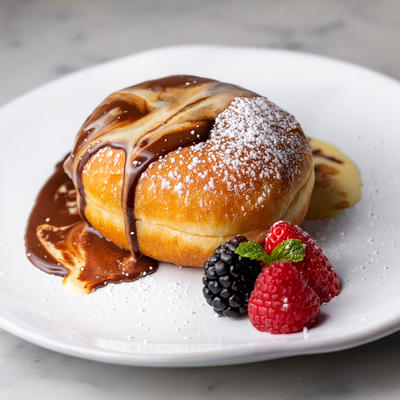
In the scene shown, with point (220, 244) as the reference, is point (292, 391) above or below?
below

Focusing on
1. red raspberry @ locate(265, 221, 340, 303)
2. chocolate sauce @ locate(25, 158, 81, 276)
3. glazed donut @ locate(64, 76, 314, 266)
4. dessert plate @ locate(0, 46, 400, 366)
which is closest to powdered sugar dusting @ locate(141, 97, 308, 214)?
glazed donut @ locate(64, 76, 314, 266)

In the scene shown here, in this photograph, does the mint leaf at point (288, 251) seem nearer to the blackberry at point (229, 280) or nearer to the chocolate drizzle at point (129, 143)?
the blackberry at point (229, 280)

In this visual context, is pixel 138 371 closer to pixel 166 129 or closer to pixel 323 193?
pixel 166 129

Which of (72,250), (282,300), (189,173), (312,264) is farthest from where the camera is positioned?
(72,250)

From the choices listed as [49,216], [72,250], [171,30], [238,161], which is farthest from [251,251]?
[171,30]

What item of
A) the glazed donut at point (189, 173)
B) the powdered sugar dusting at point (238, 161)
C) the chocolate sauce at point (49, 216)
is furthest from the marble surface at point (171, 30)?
the powdered sugar dusting at point (238, 161)

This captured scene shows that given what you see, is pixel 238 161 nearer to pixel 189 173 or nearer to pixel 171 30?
pixel 189 173

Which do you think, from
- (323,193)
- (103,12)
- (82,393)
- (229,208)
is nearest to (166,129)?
(229,208)
